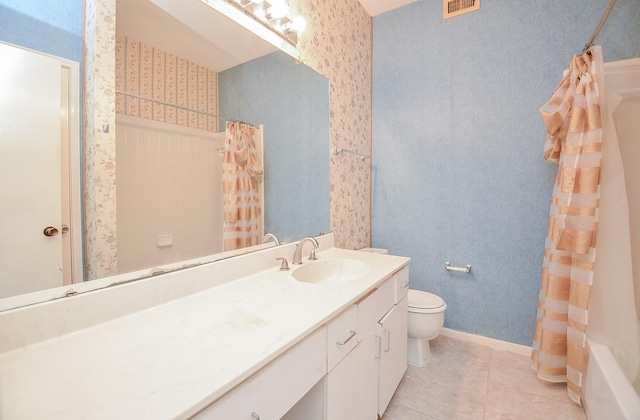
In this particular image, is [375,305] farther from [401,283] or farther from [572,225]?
[572,225]

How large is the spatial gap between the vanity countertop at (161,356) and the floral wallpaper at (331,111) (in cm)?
23

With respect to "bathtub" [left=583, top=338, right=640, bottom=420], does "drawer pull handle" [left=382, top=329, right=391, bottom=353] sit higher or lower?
higher

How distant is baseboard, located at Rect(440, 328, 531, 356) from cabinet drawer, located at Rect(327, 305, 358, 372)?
4.98 feet

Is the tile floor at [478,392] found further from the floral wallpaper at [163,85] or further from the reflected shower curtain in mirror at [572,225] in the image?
the floral wallpaper at [163,85]

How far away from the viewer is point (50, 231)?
73 centimetres

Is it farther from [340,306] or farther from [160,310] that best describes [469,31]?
[160,310]

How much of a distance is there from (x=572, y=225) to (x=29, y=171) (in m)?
2.17

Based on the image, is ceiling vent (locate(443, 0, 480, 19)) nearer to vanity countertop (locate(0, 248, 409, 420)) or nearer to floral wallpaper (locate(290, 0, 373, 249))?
floral wallpaper (locate(290, 0, 373, 249))

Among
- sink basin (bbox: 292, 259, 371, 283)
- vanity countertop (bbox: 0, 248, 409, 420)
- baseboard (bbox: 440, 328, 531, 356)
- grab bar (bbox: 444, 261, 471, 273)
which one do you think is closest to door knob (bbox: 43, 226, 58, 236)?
vanity countertop (bbox: 0, 248, 409, 420)

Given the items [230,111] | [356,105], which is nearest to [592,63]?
[356,105]

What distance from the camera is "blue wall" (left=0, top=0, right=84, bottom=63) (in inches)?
26.0

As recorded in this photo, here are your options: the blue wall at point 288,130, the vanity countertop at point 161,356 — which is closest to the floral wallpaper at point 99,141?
the vanity countertop at point 161,356

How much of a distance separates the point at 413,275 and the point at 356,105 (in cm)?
148

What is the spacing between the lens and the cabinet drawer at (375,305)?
107 centimetres
